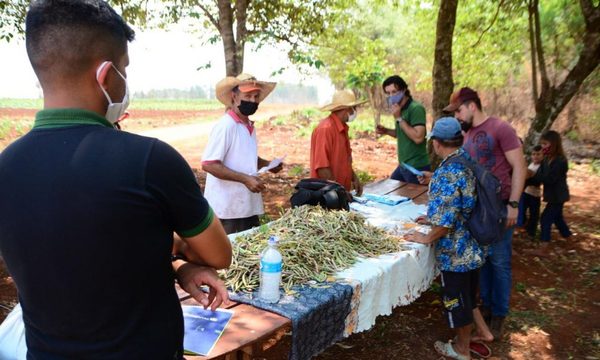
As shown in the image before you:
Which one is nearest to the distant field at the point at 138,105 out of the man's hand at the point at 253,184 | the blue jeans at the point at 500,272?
the man's hand at the point at 253,184

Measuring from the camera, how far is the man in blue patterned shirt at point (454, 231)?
303 cm

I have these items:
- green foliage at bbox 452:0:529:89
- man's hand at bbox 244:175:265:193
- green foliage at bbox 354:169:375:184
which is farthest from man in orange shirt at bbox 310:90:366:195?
green foliage at bbox 354:169:375:184

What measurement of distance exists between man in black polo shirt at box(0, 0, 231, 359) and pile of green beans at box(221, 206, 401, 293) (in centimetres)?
120

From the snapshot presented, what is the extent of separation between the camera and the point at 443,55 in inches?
248

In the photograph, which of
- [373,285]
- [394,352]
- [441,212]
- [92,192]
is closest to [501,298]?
[394,352]

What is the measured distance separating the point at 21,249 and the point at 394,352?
3123 millimetres

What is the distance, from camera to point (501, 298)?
369 cm

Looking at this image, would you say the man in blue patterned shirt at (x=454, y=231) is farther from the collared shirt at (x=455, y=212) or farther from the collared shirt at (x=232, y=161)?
the collared shirt at (x=232, y=161)

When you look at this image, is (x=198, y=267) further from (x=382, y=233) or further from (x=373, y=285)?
(x=382, y=233)

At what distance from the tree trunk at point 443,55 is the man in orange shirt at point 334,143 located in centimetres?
246

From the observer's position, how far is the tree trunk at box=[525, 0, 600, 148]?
5.56 m

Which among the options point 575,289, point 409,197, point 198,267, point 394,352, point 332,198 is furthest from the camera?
point 575,289

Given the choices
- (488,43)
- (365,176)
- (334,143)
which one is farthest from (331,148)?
(488,43)

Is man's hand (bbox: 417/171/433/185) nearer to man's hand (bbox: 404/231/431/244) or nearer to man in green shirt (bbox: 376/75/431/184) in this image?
man in green shirt (bbox: 376/75/431/184)
